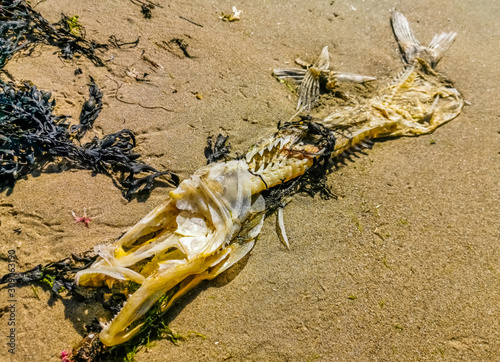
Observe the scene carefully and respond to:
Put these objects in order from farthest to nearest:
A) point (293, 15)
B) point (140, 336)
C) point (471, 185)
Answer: point (293, 15)
point (471, 185)
point (140, 336)

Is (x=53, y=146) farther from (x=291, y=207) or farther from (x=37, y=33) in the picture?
(x=291, y=207)

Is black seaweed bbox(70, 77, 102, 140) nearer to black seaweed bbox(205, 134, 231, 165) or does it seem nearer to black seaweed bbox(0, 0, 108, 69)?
black seaweed bbox(0, 0, 108, 69)

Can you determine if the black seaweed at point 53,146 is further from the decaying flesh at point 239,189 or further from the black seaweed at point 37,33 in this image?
the black seaweed at point 37,33

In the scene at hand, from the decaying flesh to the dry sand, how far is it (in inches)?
8.1

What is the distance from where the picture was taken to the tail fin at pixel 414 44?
5.23m

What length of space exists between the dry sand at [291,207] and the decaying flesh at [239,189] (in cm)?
21

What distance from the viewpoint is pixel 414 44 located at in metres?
5.32

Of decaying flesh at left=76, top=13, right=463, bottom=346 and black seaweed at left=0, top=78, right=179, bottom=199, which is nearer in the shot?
decaying flesh at left=76, top=13, right=463, bottom=346

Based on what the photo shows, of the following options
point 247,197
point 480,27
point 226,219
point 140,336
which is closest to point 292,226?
point 247,197

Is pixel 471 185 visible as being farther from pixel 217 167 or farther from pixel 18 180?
pixel 18 180

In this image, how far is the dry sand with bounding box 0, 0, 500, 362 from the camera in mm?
2947

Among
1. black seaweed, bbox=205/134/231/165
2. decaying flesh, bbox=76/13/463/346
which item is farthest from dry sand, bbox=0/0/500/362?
decaying flesh, bbox=76/13/463/346

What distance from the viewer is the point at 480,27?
5574 millimetres

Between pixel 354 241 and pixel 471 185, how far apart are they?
1649mm
